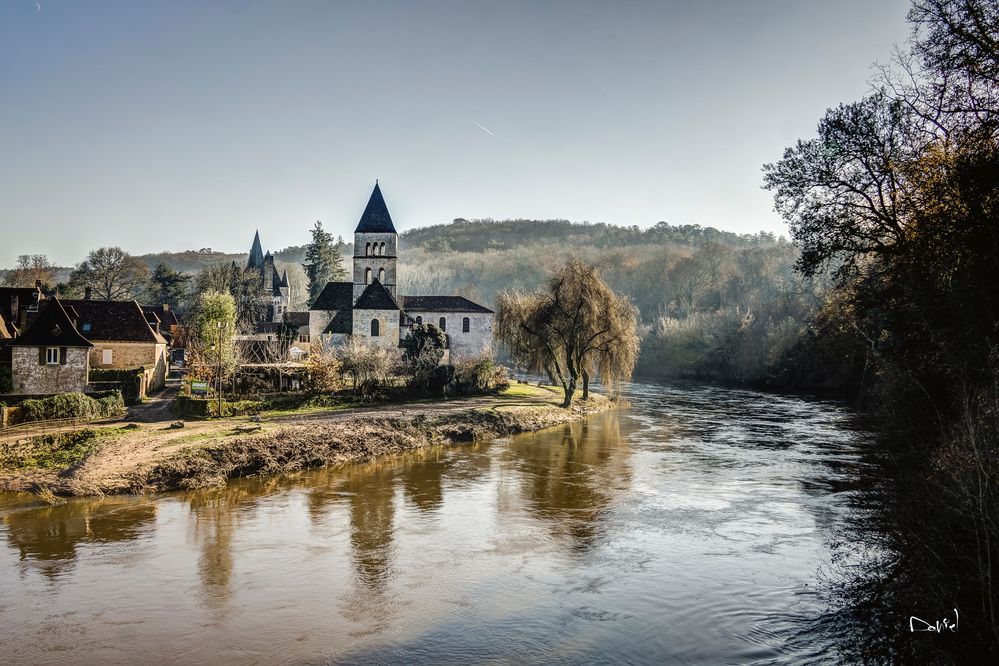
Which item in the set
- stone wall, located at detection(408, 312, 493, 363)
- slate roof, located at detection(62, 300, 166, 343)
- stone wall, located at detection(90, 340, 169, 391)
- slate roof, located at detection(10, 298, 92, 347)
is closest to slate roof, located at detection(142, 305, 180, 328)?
slate roof, located at detection(62, 300, 166, 343)

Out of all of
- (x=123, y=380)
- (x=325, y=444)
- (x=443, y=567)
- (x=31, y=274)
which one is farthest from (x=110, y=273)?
(x=443, y=567)

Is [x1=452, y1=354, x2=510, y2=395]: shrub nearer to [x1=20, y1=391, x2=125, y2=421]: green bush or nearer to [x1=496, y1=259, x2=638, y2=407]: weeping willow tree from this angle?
[x1=496, y1=259, x2=638, y2=407]: weeping willow tree

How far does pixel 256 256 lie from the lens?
83.9 m

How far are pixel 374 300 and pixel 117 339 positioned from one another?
1781cm

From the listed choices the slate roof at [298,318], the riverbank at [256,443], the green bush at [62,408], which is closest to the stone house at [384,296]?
the slate roof at [298,318]

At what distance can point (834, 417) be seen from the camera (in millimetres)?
37000

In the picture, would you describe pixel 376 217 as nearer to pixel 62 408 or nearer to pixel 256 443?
pixel 62 408

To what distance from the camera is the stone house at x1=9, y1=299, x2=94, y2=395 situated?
30.2 meters

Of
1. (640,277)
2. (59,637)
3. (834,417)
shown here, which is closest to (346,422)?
(59,637)

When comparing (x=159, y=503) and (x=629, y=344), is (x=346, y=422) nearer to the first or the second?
(x=159, y=503)

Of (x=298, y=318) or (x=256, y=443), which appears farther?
(x=298, y=318)

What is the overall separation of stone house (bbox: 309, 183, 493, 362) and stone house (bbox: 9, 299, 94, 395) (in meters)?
22.3

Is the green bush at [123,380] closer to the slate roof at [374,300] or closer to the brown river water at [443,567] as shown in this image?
the brown river water at [443,567]

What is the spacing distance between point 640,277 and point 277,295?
56.5 metres
